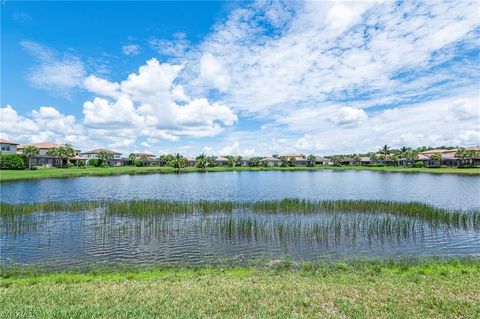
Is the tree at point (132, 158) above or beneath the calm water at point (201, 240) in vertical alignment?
above

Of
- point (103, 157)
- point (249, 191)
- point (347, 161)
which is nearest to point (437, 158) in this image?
point (347, 161)

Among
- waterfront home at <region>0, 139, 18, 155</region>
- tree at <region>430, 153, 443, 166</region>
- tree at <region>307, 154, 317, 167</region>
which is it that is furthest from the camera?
tree at <region>307, 154, 317, 167</region>

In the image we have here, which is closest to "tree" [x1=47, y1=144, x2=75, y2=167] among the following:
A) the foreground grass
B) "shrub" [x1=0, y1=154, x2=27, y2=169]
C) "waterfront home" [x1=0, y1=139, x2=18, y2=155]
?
"waterfront home" [x1=0, y1=139, x2=18, y2=155]

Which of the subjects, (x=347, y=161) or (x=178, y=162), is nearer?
(x=178, y=162)

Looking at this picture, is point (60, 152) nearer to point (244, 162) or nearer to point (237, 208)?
point (244, 162)

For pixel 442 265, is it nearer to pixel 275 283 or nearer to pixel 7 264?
pixel 275 283

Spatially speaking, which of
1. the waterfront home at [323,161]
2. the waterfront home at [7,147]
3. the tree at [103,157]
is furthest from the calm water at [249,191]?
the waterfront home at [323,161]

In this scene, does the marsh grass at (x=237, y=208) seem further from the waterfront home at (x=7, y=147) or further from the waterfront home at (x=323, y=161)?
the waterfront home at (x=323, y=161)

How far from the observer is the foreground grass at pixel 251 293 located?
18.9ft

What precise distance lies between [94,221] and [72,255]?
6.59 meters

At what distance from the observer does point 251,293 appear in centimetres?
695

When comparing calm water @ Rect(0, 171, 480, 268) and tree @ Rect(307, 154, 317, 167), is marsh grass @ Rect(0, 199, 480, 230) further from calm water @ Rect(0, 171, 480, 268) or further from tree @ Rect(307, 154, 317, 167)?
tree @ Rect(307, 154, 317, 167)

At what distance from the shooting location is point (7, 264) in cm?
1148

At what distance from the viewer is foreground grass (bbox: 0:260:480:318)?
18.9 ft
